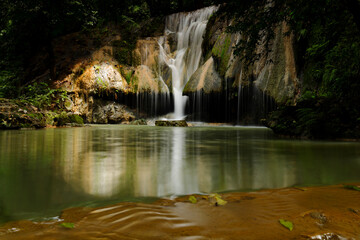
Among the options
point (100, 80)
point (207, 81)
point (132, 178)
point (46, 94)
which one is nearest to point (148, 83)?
point (100, 80)

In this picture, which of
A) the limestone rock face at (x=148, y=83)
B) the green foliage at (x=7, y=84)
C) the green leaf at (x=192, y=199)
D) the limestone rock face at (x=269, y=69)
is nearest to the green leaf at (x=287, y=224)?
the green leaf at (x=192, y=199)

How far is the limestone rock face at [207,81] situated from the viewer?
13.8m

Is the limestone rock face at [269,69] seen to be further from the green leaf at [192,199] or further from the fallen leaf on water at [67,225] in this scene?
the fallen leaf on water at [67,225]

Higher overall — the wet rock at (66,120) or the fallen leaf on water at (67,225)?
the wet rock at (66,120)

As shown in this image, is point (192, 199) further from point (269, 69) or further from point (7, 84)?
point (7, 84)

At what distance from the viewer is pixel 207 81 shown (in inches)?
560

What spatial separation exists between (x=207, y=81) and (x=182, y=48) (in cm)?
654

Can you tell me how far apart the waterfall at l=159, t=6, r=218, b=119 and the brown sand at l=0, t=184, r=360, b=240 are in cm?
1525

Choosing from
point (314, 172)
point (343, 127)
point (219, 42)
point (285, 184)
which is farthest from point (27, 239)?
point (219, 42)

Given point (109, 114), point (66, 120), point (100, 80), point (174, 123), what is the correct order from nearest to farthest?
point (66, 120)
point (174, 123)
point (100, 80)
point (109, 114)

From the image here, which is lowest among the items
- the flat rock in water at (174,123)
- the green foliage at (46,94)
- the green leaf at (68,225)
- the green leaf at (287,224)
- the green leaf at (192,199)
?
the green leaf at (192,199)

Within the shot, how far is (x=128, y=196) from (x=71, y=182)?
548 millimetres

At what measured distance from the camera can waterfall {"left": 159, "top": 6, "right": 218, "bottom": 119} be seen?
17516mm

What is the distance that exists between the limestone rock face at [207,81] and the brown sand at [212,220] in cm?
1290
